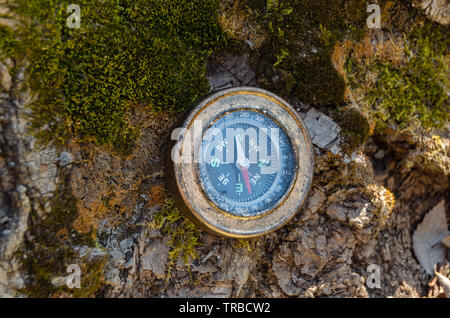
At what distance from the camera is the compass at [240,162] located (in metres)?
2.35

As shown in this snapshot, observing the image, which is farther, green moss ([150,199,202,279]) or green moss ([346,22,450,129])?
green moss ([346,22,450,129])

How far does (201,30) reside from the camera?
267 centimetres

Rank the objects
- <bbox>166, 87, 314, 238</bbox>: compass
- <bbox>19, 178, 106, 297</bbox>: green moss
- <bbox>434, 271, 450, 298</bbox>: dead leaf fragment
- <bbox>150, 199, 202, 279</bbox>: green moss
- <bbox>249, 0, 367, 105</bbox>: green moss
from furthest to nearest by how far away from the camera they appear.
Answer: <bbox>434, 271, 450, 298</bbox>: dead leaf fragment → <bbox>249, 0, 367, 105</bbox>: green moss → <bbox>150, 199, 202, 279</bbox>: green moss → <bbox>166, 87, 314, 238</bbox>: compass → <bbox>19, 178, 106, 297</bbox>: green moss

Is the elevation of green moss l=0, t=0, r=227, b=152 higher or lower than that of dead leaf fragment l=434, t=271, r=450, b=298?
higher

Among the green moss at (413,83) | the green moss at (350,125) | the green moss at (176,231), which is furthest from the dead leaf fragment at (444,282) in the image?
the green moss at (176,231)

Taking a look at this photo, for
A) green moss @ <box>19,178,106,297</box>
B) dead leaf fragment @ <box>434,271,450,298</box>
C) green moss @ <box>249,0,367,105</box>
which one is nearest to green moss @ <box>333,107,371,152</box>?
green moss @ <box>249,0,367,105</box>

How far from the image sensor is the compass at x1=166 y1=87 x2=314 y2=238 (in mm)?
2354

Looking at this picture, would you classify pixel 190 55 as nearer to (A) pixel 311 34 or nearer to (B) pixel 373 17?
(A) pixel 311 34

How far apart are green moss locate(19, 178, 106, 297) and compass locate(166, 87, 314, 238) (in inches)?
23.4

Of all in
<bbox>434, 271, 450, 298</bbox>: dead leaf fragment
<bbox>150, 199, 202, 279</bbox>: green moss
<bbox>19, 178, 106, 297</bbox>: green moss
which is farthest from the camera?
<bbox>434, 271, 450, 298</bbox>: dead leaf fragment

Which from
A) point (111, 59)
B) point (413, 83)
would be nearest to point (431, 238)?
point (413, 83)

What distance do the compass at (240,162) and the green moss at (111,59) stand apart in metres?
0.35

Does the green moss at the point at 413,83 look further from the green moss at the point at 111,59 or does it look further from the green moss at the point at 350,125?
the green moss at the point at 111,59

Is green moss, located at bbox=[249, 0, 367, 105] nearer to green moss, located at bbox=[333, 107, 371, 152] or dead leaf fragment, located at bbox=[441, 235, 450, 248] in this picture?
green moss, located at bbox=[333, 107, 371, 152]
